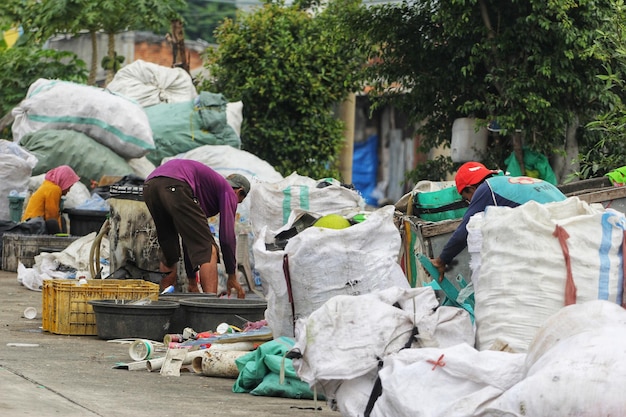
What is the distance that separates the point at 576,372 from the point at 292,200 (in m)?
6.19

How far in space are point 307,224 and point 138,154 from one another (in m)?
7.69

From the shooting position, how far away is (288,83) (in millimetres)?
16766

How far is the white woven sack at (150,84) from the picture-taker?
16.3 meters

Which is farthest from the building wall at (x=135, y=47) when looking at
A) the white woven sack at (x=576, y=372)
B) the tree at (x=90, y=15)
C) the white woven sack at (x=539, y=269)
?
the white woven sack at (x=576, y=372)

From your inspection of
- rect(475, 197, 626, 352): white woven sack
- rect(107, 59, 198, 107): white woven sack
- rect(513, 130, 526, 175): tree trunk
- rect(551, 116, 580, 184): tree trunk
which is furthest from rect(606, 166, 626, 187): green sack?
rect(107, 59, 198, 107): white woven sack

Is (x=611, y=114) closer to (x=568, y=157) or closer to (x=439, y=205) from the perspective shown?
(x=439, y=205)

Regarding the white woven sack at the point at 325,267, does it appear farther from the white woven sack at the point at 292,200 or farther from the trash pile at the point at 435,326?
the white woven sack at the point at 292,200

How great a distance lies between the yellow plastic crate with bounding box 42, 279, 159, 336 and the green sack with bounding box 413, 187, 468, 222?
73.1 inches

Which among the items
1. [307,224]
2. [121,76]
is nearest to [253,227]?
[307,224]

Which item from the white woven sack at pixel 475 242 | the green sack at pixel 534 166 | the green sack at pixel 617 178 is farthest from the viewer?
the green sack at pixel 534 166

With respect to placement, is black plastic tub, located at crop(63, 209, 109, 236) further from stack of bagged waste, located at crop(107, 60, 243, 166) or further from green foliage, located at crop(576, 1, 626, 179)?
green foliage, located at crop(576, 1, 626, 179)

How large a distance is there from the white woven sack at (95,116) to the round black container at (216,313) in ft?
22.6

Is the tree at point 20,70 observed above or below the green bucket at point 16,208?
above

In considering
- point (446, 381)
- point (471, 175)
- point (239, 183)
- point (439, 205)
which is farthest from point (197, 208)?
point (446, 381)
